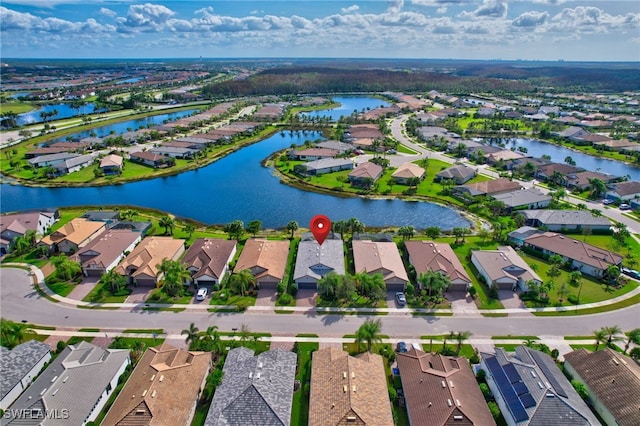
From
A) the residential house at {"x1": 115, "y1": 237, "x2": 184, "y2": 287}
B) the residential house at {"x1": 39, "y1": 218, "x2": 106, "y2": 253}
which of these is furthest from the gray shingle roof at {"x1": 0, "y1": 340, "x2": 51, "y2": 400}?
the residential house at {"x1": 39, "y1": 218, "x2": 106, "y2": 253}

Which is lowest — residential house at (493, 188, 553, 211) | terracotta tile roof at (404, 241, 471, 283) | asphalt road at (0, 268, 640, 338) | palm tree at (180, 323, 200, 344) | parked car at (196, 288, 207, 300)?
asphalt road at (0, 268, 640, 338)

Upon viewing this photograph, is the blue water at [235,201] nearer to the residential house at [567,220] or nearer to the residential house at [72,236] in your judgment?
the residential house at [567,220]

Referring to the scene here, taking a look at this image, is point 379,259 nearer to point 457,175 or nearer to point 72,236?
point 457,175

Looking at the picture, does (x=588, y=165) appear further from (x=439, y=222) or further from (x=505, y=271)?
(x=505, y=271)

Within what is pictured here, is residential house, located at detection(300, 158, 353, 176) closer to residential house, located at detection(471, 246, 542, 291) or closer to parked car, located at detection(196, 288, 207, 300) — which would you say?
residential house, located at detection(471, 246, 542, 291)

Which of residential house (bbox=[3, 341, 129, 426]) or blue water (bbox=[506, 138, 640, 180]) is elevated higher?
blue water (bbox=[506, 138, 640, 180])

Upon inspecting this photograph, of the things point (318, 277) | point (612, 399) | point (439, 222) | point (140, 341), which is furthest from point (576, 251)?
point (140, 341)

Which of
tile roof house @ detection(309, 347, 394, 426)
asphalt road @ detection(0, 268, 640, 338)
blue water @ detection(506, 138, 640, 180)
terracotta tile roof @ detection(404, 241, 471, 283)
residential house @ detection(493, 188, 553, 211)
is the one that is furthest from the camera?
blue water @ detection(506, 138, 640, 180)

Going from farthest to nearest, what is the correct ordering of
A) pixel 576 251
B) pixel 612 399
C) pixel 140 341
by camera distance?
pixel 576 251
pixel 140 341
pixel 612 399
